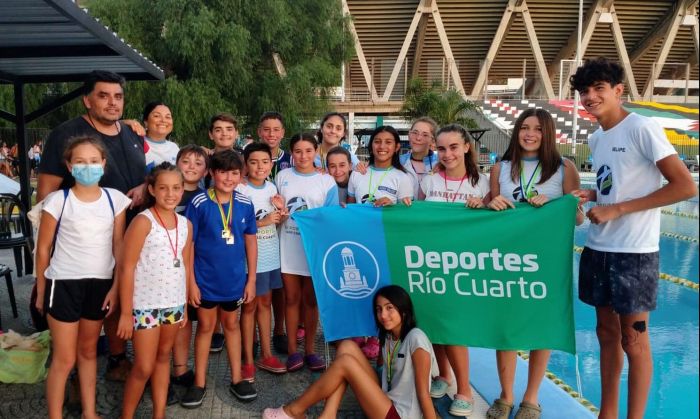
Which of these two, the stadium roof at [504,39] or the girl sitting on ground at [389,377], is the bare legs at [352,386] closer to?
the girl sitting on ground at [389,377]

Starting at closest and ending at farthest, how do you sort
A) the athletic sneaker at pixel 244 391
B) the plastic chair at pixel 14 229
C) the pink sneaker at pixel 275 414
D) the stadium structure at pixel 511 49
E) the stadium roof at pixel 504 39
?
the pink sneaker at pixel 275 414, the athletic sneaker at pixel 244 391, the plastic chair at pixel 14 229, the stadium structure at pixel 511 49, the stadium roof at pixel 504 39

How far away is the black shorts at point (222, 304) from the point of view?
10.5 feet

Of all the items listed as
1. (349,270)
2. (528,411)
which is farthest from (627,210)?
(349,270)

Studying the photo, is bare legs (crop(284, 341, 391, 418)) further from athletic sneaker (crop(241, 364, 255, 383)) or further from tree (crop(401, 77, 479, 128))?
tree (crop(401, 77, 479, 128))

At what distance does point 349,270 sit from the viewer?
3.48 meters

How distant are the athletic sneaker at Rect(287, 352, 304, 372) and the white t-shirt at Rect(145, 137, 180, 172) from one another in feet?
5.61

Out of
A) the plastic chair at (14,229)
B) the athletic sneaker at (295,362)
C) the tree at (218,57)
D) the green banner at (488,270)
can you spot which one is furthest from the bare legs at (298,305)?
the tree at (218,57)

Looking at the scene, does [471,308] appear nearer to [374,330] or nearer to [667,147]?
[374,330]

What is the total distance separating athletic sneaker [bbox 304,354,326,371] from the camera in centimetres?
375

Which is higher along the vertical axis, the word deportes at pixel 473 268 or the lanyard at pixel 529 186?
the lanyard at pixel 529 186

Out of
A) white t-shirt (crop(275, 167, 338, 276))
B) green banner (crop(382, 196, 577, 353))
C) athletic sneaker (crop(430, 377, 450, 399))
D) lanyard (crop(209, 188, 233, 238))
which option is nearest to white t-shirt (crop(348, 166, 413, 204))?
white t-shirt (crop(275, 167, 338, 276))

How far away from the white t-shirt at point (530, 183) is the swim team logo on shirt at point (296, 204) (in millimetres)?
1379

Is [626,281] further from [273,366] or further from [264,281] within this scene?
[273,366]

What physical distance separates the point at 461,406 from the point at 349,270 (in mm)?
1109
